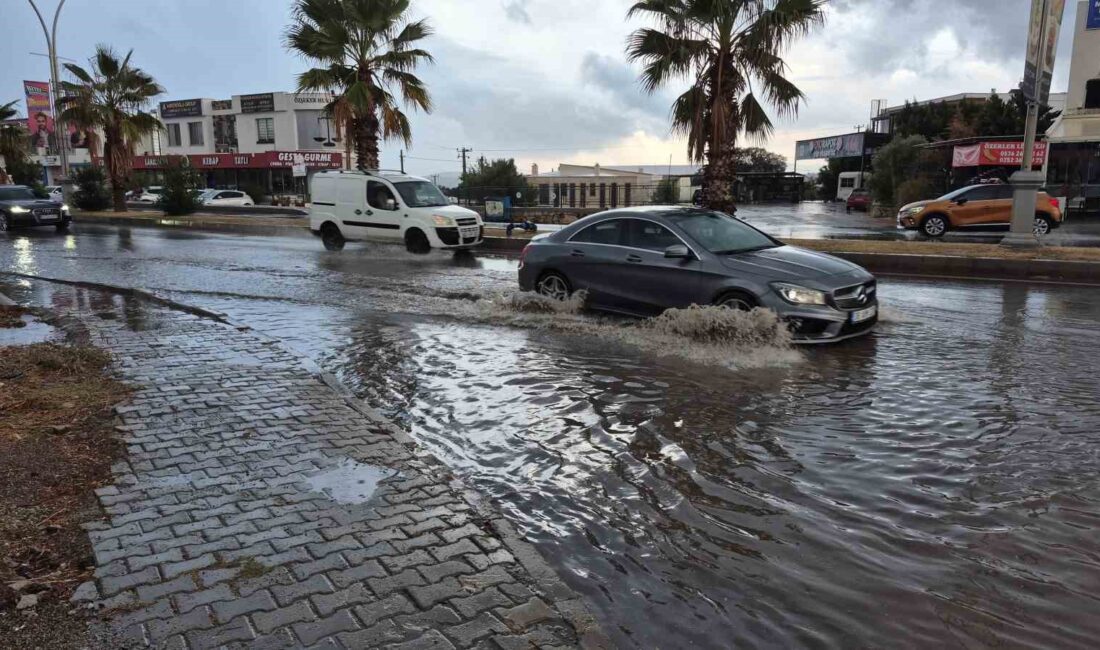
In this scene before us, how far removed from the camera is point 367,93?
2280 cm

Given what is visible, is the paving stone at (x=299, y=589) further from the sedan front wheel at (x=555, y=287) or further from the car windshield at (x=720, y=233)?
the sedan front wheel at (x=555, y=287)

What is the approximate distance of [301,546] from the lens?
11.8 ft

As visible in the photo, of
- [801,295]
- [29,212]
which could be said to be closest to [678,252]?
[801,295]

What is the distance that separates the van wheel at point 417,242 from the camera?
1748 cm

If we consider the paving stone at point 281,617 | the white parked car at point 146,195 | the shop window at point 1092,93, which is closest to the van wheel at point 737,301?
the paving stone at point 281,617

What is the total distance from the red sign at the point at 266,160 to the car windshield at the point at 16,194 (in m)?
28.5

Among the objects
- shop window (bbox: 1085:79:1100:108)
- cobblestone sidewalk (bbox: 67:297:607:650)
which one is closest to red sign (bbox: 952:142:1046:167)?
shop window (bbox: 1085:79:1100:108)

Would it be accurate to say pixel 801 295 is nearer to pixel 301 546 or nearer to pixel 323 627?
pixel 301 546

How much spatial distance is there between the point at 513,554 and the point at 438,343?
5.13 meters

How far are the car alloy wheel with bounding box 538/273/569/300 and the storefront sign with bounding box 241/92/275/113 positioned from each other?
5728cm

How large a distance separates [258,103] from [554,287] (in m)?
59.2

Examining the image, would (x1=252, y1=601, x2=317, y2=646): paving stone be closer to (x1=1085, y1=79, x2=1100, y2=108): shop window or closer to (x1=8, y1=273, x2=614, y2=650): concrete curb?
(x1=8, y1=273, x2=614, y2=650): concrete curb

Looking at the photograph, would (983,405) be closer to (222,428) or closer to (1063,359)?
(1063,359)

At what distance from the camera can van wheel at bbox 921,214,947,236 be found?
22391mm
